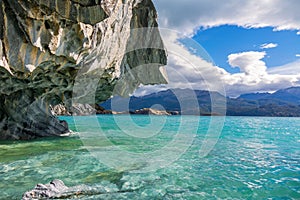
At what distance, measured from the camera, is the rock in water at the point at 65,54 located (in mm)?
14312

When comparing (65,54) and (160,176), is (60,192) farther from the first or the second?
(65,54)

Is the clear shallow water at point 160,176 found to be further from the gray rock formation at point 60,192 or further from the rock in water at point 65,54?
the rock in water at point 65,54

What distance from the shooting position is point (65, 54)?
1747 cm

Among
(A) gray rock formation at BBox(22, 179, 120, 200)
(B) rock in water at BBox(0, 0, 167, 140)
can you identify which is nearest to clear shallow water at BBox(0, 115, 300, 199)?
(A) gray rock formation at BBox(22, 179, 120, 200)

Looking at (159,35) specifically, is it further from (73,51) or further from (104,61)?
(73,51)

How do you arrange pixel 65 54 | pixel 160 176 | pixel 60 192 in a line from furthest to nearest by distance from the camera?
pixel 65 54 < pixel 160 176 < pixel 60 192

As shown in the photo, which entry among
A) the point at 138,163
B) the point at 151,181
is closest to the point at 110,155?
the point at 138,163

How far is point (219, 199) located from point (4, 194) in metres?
8.26

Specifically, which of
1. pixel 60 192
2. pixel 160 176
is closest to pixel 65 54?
pixel 160 176

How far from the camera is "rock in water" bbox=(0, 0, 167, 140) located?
47.0 feet

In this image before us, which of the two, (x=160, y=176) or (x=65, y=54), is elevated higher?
(x=65, y=54)

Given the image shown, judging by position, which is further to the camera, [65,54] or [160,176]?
[65,54]

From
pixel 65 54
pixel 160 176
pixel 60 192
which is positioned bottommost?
pixel 160 176

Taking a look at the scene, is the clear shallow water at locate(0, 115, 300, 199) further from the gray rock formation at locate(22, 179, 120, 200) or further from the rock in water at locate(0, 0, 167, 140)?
the rock in water at locate(0, 0, 167, 140)
